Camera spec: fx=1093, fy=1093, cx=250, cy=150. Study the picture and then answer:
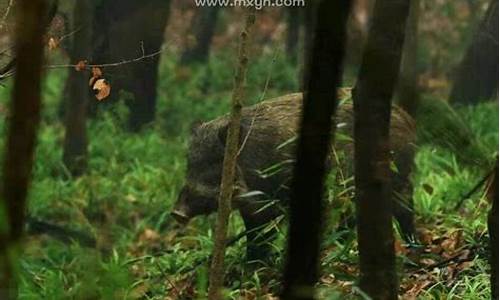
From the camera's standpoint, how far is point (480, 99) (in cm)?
429

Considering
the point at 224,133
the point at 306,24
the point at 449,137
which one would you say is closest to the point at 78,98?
the point at 224,133

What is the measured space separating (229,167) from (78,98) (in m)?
0.96

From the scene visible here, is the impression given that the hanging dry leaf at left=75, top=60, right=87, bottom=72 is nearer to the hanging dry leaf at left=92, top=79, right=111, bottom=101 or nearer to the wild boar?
the hanging dry leaf at left=92, top=79, right=111, bottom=101

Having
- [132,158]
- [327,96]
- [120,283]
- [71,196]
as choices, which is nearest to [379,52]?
[327,96]

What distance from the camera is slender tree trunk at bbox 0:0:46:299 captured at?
164 cm

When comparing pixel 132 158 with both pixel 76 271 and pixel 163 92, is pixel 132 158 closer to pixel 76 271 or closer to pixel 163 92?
pixel 163 92

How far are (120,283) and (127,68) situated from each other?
1229 mm

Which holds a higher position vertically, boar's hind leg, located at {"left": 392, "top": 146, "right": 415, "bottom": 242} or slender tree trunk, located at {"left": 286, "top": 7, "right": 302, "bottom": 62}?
slender tree trunk, located at {"left": 286, "top": 7, "right": 302, "bottom": 62}

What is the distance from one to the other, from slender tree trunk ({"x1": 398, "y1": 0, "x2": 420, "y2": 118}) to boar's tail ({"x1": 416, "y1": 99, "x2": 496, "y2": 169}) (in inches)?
2.9

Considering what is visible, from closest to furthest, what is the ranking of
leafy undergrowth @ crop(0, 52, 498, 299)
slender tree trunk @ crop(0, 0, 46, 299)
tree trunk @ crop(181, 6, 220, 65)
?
slender tree trunk @ crop(0, 0, 46, 299) → leafy undergrowth @ crop(0, 52, 498, 299) → tree trunk @ crop(181, 6, 220, 65)

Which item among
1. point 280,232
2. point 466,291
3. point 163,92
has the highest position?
point 163,92

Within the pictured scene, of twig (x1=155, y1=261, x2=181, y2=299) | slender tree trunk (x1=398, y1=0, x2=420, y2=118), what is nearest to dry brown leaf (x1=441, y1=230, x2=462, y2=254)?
slender tree trunk (x1=398, y1=0, x2=420, y2=118)

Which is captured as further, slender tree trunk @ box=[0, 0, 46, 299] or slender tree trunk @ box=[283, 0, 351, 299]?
slender tree trunk @ box=[283, 0, 351, 299]

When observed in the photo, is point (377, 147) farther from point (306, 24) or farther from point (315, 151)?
point (315, 151)
